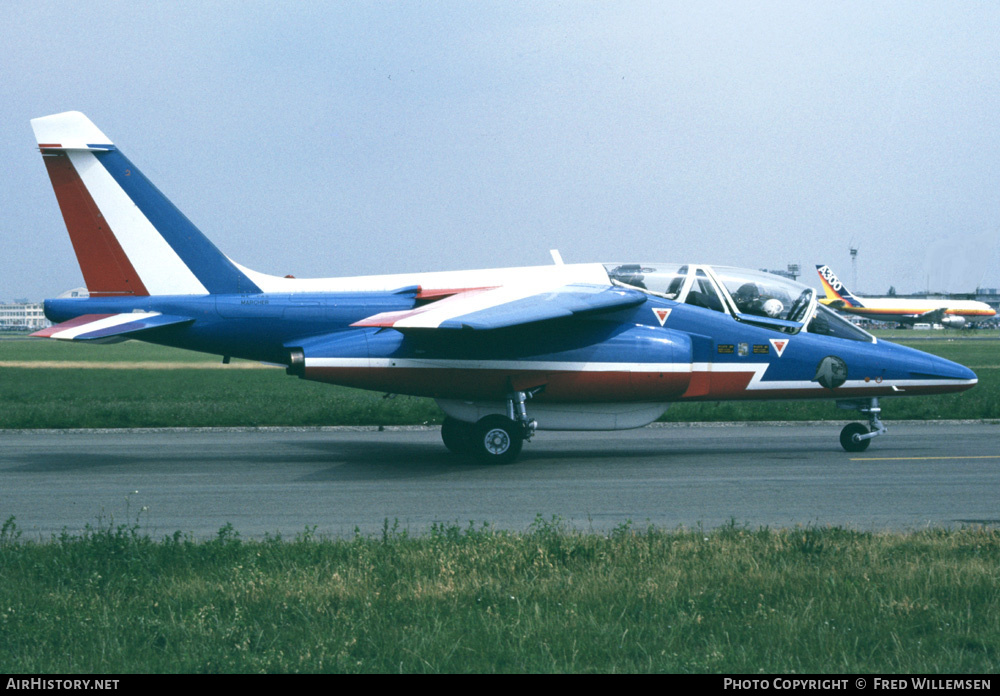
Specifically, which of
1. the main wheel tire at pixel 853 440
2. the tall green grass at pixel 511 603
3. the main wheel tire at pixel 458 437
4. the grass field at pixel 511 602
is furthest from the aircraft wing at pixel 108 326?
the main wheel tire at pixel 853 440

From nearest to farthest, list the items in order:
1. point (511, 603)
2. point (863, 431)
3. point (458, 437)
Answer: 1. point (511, 603)
2. point (863, 431)
3. point (458, 437)

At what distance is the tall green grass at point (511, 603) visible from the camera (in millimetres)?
5145

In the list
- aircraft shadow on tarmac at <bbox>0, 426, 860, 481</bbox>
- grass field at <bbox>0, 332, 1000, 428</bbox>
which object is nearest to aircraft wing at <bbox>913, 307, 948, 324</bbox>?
grass field at <bbox>0, 332, 1000, 428</bbox>

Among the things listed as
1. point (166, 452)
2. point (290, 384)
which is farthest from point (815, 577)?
point (290, 384)

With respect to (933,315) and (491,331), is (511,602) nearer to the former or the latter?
(491,331)

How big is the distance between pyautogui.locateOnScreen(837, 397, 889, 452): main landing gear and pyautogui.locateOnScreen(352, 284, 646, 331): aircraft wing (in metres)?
4.15

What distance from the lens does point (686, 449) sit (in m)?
15.8

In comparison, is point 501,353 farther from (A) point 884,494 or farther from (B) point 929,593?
(B) point 929,593

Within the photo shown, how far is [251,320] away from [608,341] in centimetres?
580

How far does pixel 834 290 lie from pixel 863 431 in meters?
104

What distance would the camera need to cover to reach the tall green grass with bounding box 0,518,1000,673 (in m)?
5.14

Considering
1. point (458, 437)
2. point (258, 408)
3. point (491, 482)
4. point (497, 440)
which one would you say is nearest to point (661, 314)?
point (497, 440)

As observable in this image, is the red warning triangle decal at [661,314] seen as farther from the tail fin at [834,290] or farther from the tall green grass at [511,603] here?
the tail fin at [834,290]

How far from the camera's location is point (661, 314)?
15102 millimetres
